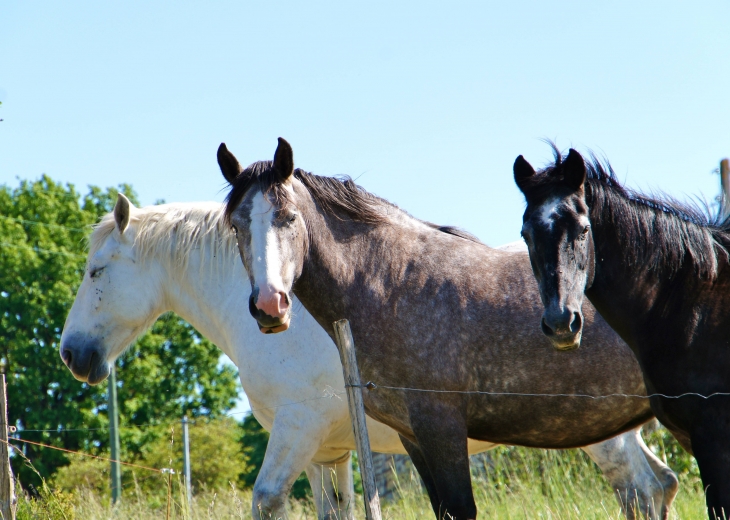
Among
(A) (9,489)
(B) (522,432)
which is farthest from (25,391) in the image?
(B) (522,432)

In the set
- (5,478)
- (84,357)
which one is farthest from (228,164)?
(5,478)

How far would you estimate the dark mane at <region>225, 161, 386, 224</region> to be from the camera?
4043 millimetres

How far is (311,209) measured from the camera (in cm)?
424

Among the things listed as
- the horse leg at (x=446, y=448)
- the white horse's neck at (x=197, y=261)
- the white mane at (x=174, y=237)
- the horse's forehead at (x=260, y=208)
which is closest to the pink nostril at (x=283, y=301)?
the horse's forehead at (x=260, y=208)

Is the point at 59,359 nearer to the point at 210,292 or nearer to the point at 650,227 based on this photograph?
the point at 210,292

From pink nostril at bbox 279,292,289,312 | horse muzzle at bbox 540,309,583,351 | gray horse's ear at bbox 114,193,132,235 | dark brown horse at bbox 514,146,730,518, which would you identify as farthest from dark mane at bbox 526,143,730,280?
gray horse's ear at bbox 114,193,132,235

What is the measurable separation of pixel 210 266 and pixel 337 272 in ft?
6.40

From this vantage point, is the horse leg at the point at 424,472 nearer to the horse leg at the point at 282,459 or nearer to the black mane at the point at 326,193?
the horse leg at the point at 282,459

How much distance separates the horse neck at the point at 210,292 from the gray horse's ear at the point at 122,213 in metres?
0.49

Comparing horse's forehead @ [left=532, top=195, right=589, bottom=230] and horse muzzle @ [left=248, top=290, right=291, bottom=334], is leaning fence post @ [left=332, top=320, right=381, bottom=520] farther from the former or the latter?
horse's forehead @ [left=532, top=195, right=589, bottom=230]

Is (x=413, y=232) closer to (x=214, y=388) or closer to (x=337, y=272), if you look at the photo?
(x=337, y=272)

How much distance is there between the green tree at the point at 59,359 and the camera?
87.2ft

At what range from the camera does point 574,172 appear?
3.56 m

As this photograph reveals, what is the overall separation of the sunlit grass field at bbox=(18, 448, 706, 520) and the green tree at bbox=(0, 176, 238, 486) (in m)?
19.1
